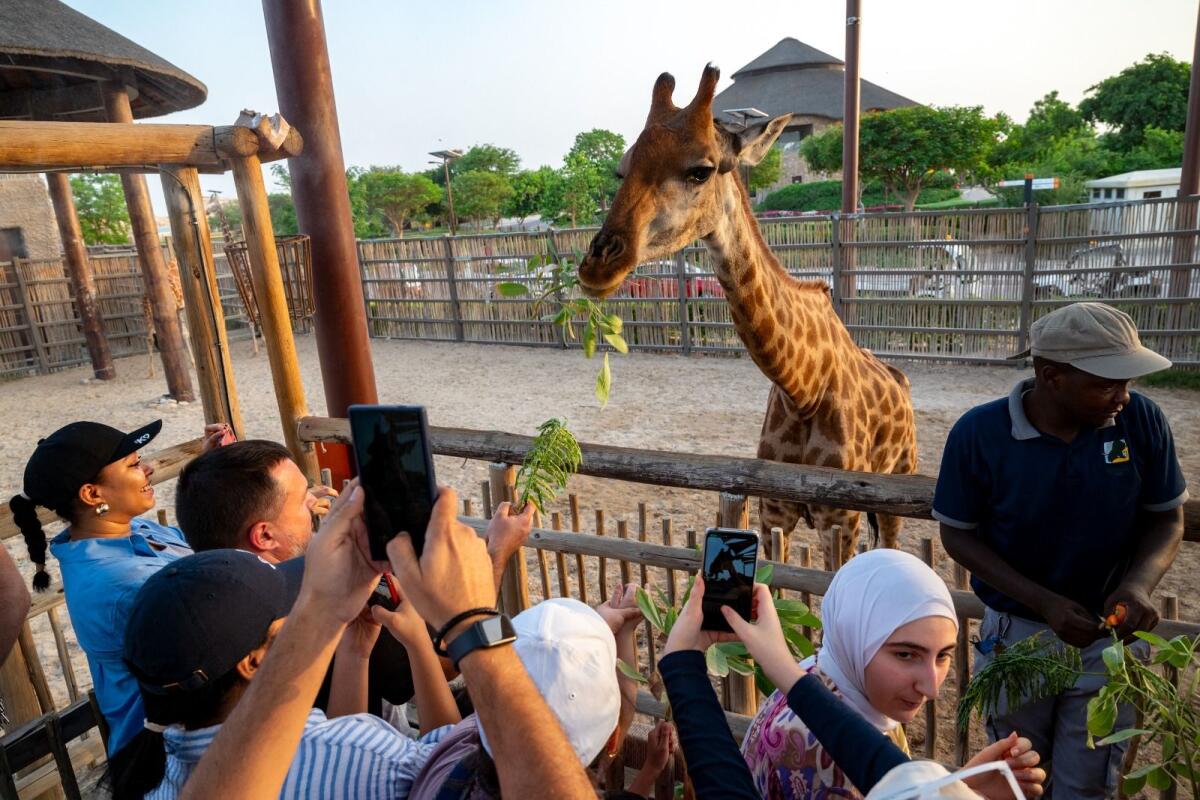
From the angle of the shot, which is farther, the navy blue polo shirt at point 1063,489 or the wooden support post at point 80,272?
the wooden support post at point 80,272

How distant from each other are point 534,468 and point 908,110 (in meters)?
27.5

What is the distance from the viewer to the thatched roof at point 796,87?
3173 cm

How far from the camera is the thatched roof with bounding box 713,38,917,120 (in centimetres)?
3173

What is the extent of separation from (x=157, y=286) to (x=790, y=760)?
10.8m

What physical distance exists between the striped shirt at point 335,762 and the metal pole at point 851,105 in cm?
1073

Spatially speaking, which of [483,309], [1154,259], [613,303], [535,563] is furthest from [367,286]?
[1154,259]

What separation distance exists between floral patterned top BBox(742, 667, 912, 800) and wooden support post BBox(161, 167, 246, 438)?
282 centimetres

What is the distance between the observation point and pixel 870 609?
1332mm

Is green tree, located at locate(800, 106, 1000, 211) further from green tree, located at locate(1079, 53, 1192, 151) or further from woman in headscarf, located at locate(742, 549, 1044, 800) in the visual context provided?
woman in headscarf, located at locate(742, 549, 1044, 800)

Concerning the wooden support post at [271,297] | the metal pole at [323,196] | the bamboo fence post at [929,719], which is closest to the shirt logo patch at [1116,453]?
the bamboo fence post at [929,719]

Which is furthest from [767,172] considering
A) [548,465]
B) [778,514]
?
[548,465]

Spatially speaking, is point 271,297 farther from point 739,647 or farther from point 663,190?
point 739,647

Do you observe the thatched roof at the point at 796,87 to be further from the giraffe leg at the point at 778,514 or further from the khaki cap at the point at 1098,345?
the khaki cap at the point at 1098,345

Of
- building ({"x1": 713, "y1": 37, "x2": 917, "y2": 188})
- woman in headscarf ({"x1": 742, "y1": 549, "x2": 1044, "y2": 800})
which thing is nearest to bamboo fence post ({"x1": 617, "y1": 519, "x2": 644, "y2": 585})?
woman in headscarf ({"x1": 742, "y1": 549, "x2": 1044, "y2": 800})
